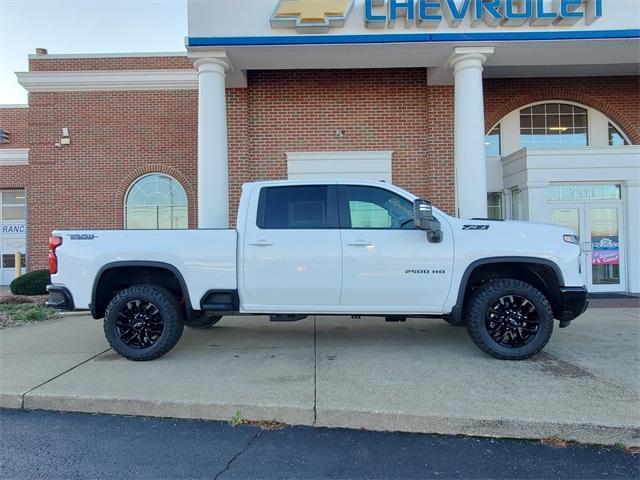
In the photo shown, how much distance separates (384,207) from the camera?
17.1 ft

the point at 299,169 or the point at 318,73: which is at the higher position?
the point at 318,73

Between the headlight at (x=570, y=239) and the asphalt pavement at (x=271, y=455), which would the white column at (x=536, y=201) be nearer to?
the headlight at (x=570, y=239)

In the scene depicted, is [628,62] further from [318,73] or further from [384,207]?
[384,207]

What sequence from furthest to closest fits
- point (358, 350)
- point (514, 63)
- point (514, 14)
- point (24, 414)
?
1. point (514, 63)
2. point (514, 14)
3. point (358, 350)
4. point (24, 414)

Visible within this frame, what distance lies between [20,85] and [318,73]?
847cm

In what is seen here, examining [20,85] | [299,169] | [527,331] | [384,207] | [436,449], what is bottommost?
[436,449]

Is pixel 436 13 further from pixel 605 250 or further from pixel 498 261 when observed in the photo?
pixel 605 250

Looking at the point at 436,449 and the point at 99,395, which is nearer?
the point at 436,449

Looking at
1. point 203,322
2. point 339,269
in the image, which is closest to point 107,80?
point 203,322

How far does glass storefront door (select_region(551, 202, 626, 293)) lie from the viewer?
33.3 feet

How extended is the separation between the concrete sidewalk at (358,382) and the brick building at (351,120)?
133 inches

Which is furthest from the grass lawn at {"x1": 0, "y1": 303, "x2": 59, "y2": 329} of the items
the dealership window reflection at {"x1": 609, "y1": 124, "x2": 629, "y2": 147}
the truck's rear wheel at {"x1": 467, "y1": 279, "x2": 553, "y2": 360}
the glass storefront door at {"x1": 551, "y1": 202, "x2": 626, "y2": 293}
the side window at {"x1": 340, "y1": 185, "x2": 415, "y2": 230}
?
the dealership window reflection at {"x1": 609, "y1": 124, "x2": 629, "y2": 147}

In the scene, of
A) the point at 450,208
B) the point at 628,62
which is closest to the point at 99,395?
the point at 450,208

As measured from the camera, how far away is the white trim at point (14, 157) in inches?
541
